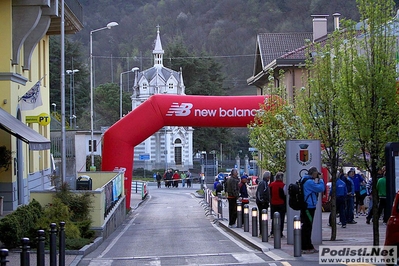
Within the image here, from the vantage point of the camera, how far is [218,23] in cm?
13388

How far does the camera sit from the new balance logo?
1185 inches

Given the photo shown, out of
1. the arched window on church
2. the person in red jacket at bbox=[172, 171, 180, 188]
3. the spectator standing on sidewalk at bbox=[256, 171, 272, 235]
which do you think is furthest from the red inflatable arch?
the arched window on church

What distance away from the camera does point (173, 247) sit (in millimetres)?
18203

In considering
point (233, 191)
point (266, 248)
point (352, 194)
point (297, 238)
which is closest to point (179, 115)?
point (233, 191)

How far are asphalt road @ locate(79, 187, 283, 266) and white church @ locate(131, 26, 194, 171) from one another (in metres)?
63.1

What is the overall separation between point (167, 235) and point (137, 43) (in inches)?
4681

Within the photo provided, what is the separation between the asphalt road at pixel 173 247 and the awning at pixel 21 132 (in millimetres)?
3404

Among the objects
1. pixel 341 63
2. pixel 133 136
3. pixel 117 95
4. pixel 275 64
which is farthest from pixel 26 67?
pixel 117 95

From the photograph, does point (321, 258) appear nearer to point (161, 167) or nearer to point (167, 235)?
point (167, 235)

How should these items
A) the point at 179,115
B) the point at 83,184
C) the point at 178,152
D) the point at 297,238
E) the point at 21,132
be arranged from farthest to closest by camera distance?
the point at 178,152, the point at 179,115, the point at 83,184, the point at 21,132, the point at 297,238

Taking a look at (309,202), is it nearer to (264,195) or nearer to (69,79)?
(264,195)

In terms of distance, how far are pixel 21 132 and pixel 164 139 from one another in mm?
72383

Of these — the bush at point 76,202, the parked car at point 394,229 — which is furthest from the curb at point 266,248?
the bush at point 76,202

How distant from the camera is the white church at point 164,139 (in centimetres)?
9269
